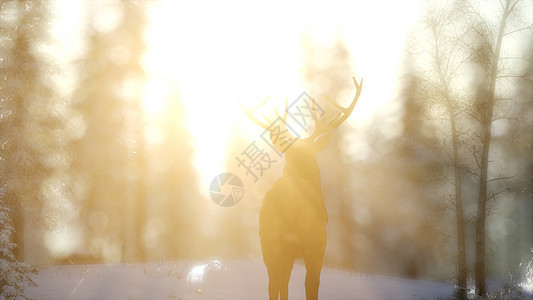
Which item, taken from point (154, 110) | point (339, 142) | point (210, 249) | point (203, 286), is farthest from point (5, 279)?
point (210, 249)

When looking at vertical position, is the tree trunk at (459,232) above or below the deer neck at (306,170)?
below

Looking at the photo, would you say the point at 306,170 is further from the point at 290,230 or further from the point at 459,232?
Answer: the point at 459,232

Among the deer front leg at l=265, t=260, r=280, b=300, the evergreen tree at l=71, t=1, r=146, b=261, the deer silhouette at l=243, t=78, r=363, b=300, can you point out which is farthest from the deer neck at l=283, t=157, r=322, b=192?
the evergreen tree at l=71, t=1, r=146, b=261

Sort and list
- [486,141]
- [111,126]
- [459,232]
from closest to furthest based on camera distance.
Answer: [486,141]
[459,232]
[111,126]

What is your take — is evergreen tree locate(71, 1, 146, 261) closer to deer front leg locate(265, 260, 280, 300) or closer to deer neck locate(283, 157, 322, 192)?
deer front leg locate(265, 260, 280, 300)

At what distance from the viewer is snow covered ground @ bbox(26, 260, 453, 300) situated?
1047 cm

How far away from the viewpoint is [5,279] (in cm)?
801

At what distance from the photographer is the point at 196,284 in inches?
437

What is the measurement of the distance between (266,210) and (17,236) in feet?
43.6

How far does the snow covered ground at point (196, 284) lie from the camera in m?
10.5

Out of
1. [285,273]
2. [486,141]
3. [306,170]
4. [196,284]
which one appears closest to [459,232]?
[486,141]

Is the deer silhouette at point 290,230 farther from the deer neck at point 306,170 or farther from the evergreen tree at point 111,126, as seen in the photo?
the evergreen tree at point 111,126

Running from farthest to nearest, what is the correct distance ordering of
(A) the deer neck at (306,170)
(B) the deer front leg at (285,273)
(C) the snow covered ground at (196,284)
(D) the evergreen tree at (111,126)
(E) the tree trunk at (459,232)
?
(D) the evergreen tree at (111,126), (E) the tree trunk at (459,232), (C) the snow covered ground at (196,284), (A) the deer neck at (306,170), (B) the deer front leg at (285,273)

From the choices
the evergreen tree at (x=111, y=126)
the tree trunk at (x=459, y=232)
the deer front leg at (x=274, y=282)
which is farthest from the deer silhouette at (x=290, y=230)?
the evergreen tree at (x=111, y=126)
